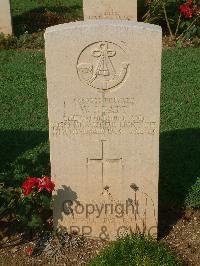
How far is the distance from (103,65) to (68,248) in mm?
1561

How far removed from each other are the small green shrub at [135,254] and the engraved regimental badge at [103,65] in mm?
1240

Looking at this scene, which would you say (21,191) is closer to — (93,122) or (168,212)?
(93,122)

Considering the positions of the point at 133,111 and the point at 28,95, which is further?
the point at 28,95

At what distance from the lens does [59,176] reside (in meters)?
4.48

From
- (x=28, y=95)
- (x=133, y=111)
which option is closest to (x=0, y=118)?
(x=28, y=95)

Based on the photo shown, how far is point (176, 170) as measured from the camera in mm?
5656

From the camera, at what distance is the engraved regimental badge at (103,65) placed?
13.2 feet

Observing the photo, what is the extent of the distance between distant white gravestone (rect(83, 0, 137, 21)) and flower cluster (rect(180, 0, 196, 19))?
87cm

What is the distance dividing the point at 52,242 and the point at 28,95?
3519 millimetres

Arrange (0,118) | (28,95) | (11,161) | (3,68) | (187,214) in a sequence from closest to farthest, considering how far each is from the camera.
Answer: (187,214) < (11,161) < (0,118) < (28,95) < (3,68)

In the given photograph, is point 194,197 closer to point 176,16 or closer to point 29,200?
point 29,200

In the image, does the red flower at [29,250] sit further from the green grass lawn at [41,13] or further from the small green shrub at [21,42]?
the green grass lawn at [41,13]

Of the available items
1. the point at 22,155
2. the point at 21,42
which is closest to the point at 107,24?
the point at 22,155

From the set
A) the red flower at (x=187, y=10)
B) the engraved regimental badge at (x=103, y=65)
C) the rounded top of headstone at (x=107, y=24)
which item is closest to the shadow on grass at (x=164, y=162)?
the engraved regimental badge at (x=103, y=65)
